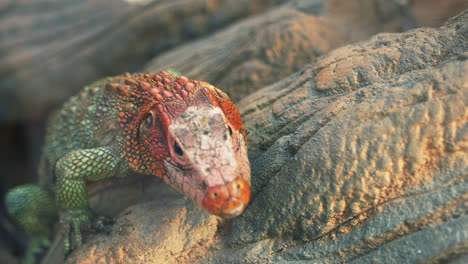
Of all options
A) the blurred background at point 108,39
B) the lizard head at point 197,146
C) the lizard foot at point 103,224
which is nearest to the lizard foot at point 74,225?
the lizard foot at point 103,224

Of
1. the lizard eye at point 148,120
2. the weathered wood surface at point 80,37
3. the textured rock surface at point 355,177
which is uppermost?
the weathered wood surface at point 80,37

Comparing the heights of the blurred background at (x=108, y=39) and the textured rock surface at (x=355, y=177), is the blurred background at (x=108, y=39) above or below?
above

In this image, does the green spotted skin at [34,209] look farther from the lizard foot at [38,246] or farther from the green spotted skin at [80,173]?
the green spotted skin at [80,173]

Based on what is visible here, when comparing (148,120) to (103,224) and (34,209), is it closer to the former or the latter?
(103,224)

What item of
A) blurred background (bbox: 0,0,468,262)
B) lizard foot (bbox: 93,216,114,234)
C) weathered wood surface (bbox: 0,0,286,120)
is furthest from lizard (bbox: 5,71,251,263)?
weathered wood surface (bbox: 0,0,286,120)

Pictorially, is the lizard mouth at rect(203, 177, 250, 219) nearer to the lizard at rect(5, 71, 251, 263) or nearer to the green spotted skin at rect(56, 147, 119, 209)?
the lizard at rect(5, 71, 251, 263)

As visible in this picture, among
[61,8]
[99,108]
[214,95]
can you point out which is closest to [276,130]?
[214,95]

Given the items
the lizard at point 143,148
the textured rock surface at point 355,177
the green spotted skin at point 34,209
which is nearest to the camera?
the textured rock surface at point 355,177

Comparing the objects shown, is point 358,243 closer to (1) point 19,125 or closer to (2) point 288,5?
(2) point 288,5
